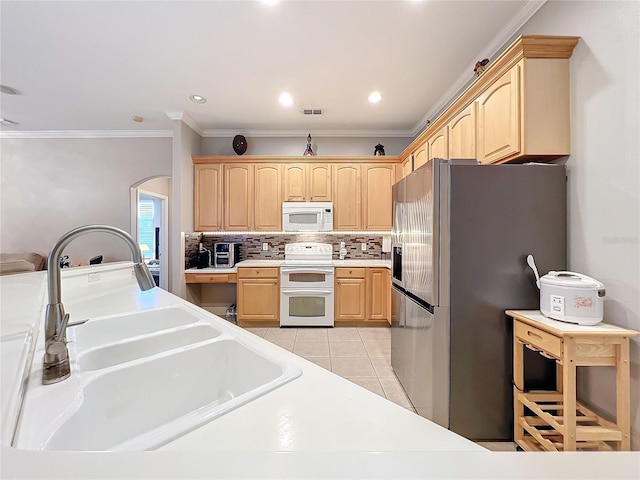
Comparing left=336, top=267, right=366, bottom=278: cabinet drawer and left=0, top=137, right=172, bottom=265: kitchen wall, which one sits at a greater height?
left=0, top=137, right=172, bottom=265: kitchen wall

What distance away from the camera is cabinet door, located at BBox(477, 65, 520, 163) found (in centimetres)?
169

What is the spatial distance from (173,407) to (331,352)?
7.14 ft

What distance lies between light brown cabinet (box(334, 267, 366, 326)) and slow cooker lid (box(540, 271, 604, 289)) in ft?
7.50

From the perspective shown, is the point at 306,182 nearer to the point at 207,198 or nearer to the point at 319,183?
the point at 319,183

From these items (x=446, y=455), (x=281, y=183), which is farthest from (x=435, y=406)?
(x=281, y=183)

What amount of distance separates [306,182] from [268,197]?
61 centimetres

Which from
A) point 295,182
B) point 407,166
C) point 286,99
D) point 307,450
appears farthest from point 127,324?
point 407,166

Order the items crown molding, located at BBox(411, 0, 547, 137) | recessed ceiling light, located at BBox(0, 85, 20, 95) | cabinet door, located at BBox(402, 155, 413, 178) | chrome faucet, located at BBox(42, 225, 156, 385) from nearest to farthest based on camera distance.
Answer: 1. chrome faucet, located at BBox(42, 225, 156, 385)
2. crown molding, located at BBox(411, 0, 547, 137)
3. recessed ceiling light, located at BBox(0, 85, 20, 95)
4. cabinet door, located at BBox(402, 155, 413, 178)

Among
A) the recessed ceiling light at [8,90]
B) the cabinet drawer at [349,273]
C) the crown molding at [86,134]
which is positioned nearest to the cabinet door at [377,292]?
the cabinet drawer at [349,273]

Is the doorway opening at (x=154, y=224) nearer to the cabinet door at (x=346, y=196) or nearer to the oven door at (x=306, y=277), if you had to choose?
the oven door at (x=306, y=277)

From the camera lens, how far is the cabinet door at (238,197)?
3932 mm

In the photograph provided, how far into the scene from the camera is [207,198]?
3.94 metres

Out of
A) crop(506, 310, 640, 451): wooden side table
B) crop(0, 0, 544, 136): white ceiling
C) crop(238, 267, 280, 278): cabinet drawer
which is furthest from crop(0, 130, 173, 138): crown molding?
crop(506, 310, 640, 451): wooden side table

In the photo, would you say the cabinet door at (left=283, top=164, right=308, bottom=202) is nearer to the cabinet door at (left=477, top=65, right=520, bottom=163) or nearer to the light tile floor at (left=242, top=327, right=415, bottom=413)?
the light tile floor at (left=242, top=327, right=415, bottom=413)
